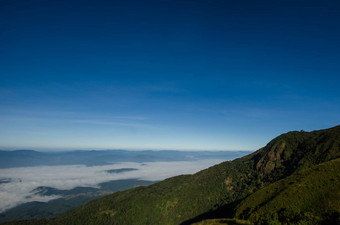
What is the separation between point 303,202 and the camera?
92625 mm

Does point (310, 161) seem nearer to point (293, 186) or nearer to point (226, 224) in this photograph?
point (293, 186)

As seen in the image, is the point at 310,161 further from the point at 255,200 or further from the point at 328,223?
the point at 328,223

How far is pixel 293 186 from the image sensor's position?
107688 mm

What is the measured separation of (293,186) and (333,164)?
3572cm

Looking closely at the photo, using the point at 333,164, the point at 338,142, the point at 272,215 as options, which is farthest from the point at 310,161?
the point at 272,215

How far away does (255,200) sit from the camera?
119562 millimetres

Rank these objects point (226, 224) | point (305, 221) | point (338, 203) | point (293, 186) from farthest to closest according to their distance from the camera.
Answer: point (293, 186)
point (226, 224)
point (338, 203)
point (305, 221)

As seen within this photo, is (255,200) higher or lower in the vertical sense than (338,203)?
lower

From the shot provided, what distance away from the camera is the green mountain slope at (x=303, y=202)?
7894 cm

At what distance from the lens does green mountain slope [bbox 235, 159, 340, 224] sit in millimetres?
78938

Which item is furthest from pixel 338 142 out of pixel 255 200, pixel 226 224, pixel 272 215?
pixel 226 224

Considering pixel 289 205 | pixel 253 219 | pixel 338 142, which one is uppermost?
pixel 338 142

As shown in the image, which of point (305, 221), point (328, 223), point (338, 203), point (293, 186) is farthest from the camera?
point (293, 186)

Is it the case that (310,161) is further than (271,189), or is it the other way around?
(310,161)
